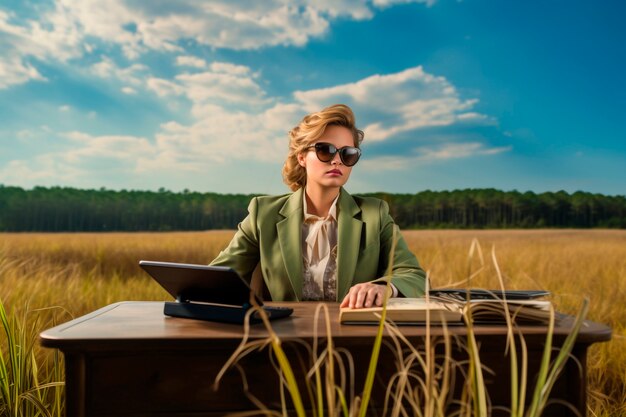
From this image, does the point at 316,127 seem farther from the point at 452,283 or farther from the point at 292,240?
the point at 452,283

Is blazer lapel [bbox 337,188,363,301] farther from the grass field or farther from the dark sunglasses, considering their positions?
the grass field

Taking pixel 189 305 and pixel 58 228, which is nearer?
pixel 189 305

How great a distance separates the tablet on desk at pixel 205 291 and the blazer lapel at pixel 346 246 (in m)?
0.68

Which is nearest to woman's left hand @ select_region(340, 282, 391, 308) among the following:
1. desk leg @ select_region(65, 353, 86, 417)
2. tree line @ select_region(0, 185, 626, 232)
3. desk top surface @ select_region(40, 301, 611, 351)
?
desk top surface @ select_region(40, 301, 611, 351)

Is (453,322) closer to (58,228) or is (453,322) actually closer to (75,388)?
(75,388)

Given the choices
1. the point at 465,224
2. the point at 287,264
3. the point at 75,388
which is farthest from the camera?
the point at 465,224

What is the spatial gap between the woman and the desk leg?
118 cm

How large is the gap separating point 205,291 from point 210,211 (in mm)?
45164

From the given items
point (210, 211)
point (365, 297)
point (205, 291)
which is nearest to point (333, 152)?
point (365, 297)

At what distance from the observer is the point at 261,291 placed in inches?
114

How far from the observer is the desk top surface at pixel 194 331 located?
158 cm

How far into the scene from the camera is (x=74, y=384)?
162 cm

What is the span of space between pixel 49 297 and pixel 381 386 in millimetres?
3392

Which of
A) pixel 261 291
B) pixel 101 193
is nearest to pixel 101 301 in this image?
pixel 261 291
